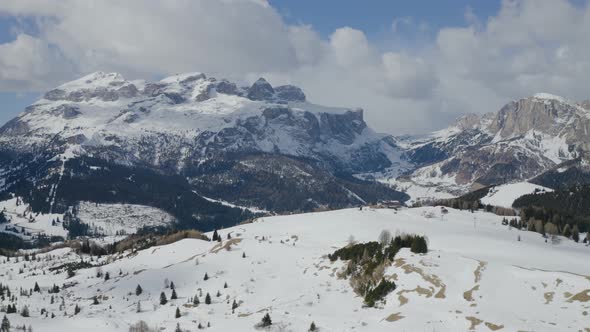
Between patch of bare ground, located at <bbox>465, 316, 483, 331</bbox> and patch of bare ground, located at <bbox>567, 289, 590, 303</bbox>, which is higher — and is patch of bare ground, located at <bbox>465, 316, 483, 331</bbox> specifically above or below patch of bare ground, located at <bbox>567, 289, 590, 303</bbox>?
below

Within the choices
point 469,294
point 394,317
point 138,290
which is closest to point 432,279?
point 469,294

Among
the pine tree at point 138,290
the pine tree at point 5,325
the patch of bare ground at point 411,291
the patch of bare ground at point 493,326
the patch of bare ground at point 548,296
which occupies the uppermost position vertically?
the patch of bare ground at point 548,296

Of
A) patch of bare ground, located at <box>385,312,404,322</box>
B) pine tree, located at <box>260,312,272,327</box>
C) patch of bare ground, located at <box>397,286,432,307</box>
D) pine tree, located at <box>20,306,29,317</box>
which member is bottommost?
pine tree, located at <box>20,306,29,317</box>

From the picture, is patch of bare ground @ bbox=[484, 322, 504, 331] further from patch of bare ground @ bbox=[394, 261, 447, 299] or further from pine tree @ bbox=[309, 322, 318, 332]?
pine tree @ bbox=[309, 322, 318, 332]

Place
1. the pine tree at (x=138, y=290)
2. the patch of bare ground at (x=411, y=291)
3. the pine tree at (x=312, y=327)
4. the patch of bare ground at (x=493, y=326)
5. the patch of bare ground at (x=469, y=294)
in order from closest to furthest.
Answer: the patch of bare ground at (x=493, y=326) → the pine tree at (x=312, y=327) → the patch of bare ground at (x=469, y=294) → the patch of bare ground at (x=411, y=291) → the pine tree at (x=138, y=290)

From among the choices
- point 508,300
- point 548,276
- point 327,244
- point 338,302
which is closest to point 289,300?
point 338,302

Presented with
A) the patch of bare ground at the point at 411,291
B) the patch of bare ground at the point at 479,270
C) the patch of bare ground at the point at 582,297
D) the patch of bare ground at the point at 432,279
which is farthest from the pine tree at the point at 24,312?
the patch of bare ground at the point at 582,297

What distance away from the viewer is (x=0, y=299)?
13175cm

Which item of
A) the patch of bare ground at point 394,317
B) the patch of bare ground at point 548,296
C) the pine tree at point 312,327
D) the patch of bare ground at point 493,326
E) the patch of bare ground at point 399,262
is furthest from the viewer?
the patch of bare ground at point 399,262

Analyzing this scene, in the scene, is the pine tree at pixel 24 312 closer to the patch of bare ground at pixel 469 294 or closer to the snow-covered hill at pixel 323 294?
the snow-covered hill at pixel 323 294

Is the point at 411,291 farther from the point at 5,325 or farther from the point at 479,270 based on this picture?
the point at 5,325

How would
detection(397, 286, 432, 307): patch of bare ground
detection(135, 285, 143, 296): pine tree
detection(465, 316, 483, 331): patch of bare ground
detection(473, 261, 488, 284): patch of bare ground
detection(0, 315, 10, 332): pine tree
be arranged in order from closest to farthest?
detection(465, 316, 483, 331): patch of bare ground < detection(397, 286, 432, 307): patch of bare ground < detection(0, 315, 10, 332): pine tree < detection(473, 261, 488, 284): patch of bare ground < detection(135, 285, 143, 296): pine tree

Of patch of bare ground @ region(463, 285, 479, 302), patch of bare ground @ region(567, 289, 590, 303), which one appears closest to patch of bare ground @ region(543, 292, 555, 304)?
patch of bare ground @ region(567, 289, 590, 303)

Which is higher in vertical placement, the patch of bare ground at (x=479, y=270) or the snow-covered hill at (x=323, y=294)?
the patch of bare ground at (x=479, y=270)
